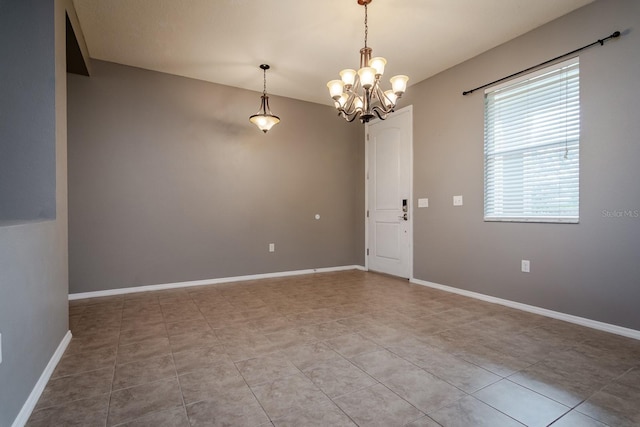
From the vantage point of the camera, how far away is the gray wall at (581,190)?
2.52 m

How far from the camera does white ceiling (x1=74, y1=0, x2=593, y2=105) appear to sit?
279 centimetres

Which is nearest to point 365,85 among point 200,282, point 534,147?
point 534,147

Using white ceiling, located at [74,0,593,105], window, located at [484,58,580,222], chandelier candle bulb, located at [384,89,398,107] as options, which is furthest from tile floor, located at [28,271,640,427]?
white ceiling, located at [74,0,593,105]

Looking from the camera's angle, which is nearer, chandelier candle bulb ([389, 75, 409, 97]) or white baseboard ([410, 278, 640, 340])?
white baseboard ([410, 278, 640, 340])

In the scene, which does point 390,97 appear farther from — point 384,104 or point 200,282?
point 200,282

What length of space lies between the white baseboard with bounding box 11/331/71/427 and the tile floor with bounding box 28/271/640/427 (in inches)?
1.5

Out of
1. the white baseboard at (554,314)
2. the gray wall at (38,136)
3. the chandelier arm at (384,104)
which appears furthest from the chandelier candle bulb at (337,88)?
the white baseboard at (554,314)

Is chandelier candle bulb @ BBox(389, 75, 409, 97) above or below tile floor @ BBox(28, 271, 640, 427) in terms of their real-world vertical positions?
above

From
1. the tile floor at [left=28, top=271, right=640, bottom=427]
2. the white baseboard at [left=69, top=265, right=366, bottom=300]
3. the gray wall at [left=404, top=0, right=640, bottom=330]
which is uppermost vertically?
the gray wall at [left=404, top=0, right=640, bottom=330]

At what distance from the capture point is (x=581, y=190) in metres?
2.77

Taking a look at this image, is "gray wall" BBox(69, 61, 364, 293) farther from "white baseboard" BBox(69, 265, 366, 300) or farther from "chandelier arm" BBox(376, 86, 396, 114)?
"chandelier arm" BBox(376, 86, 396, 114)

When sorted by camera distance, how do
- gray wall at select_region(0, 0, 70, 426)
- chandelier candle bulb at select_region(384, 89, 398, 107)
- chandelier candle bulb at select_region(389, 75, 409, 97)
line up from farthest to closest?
1. chandelier candle bulb at select_region(384, 89, 398, 107)
2. chandelier candle bulb at select_region(389, 75, 409, 97)
3. gray wall at select_region(0, 0, 70, 426)

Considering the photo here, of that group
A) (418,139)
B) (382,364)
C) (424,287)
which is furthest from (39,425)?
(418,139)

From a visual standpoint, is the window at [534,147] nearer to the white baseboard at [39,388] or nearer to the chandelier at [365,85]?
the chandelier at [365,85]
